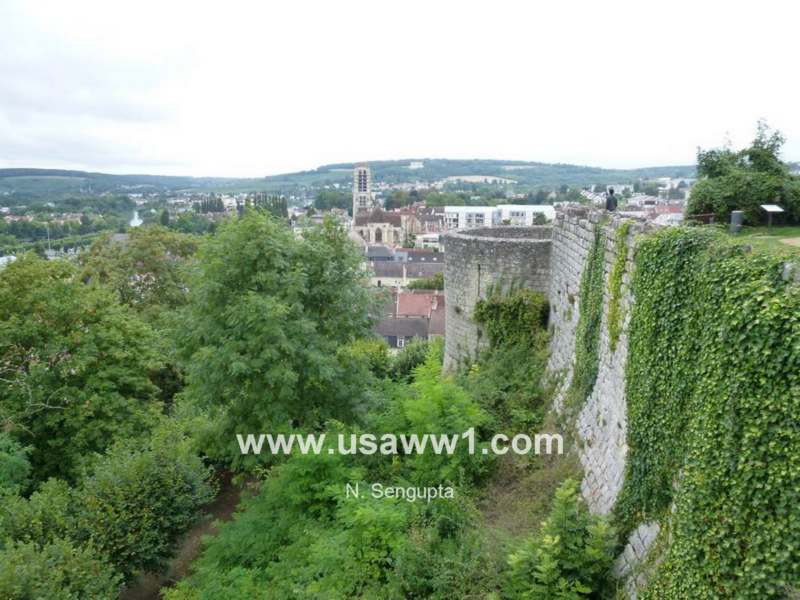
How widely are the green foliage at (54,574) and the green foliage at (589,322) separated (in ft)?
23.9

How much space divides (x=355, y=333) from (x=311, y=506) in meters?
3.17

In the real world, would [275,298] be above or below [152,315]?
above

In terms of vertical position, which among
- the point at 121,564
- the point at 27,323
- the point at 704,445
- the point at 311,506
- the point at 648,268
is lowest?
the point at 121,564

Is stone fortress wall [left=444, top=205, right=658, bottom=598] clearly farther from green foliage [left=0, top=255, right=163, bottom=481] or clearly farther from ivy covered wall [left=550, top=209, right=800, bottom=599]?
green foliage [left=0, top=255, right=163, bottom=481]

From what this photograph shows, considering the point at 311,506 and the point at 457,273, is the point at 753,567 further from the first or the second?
the point at 457,273

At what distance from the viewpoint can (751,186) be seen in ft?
31.7

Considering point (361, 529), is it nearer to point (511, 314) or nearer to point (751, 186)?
point (511, 314)

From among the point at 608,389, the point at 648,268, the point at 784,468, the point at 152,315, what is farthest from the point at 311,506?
the point at 152,315

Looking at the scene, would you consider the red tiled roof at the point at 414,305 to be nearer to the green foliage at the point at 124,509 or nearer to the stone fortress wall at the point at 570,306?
the stone fortress wall at the point at 570,306

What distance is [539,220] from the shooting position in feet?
255

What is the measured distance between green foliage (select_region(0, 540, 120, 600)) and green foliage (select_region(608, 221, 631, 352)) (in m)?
7.71

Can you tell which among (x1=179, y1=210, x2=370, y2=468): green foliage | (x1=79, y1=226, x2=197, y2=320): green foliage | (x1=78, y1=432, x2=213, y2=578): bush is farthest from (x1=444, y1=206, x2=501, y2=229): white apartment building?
(x1=78, y1=432, x2=213, y2=578): bush

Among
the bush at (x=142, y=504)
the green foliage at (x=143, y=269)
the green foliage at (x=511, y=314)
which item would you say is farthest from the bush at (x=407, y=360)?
the bush at (x=142, y=504)

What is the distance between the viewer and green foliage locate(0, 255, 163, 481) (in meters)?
12.5
